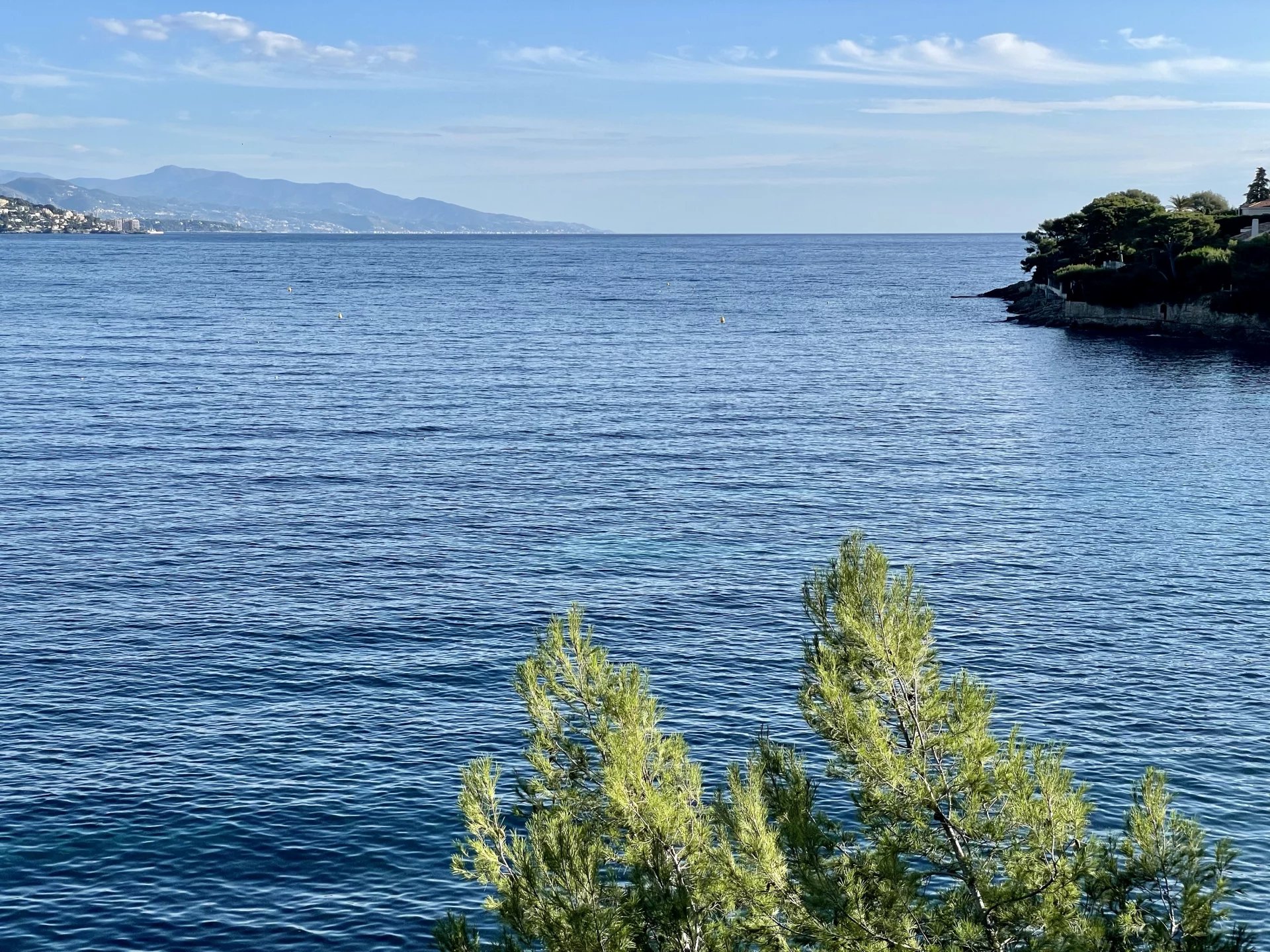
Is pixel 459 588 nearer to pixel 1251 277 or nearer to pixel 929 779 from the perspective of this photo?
pixel 929 779

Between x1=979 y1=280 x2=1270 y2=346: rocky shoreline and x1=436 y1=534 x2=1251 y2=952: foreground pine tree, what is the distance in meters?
142

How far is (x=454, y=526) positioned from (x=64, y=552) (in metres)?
20.4

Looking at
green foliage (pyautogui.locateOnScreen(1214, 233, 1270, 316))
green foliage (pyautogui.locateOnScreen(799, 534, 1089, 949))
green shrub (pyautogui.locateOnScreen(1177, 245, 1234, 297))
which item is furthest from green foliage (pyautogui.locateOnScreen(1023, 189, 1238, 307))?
green foliage (pyautogui.locateOnScreen(799, 534, 1089, 949))

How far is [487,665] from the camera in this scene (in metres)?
53.7

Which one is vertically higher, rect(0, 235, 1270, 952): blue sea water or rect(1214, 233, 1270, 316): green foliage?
rect(1214, 233, 1270, 316): green foliage

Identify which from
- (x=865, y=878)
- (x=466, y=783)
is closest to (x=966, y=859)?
(x=865, y=878)

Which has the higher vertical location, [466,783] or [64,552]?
[466,783]

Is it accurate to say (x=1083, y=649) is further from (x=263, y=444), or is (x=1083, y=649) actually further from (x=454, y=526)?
(x=263, y=444)

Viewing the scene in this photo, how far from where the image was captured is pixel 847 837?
23969 millimetres

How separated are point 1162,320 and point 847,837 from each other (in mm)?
156831

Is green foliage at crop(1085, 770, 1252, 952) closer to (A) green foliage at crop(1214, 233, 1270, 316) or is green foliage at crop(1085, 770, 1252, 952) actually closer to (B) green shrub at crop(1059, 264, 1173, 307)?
(A) green foliage at crop(1214, 233, 1270, 316)

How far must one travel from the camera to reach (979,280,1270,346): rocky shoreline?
15125 centimetres

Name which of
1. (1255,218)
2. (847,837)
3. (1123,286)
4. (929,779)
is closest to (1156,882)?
(929,779)

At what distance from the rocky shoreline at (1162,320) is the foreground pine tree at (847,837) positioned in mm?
141911
